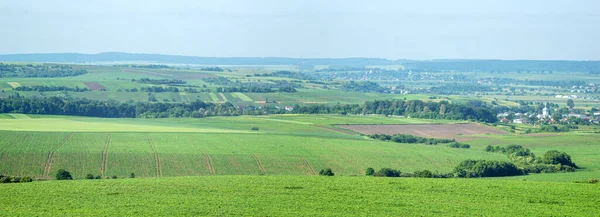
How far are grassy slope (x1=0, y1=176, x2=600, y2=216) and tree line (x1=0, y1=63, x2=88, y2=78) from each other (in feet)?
430

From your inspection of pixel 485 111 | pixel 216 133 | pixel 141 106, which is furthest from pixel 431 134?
pixel 141 106

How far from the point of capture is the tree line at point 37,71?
164000 mm

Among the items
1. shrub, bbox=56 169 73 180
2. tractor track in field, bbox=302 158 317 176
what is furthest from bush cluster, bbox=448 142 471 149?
shrub, bbox=56 169 73 180

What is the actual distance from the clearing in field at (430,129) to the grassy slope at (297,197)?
45.4m

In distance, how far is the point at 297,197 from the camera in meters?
35.7

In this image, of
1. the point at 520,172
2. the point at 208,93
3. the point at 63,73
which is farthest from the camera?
the point at 63,73

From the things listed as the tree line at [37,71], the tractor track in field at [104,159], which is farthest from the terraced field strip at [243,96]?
the tractor track in field at [104,159]

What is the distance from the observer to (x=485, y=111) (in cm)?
12088

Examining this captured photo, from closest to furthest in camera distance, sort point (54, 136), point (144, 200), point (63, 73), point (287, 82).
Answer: point (144, 200) < point (54, 136) < point (63, 73) < point (287, 82)

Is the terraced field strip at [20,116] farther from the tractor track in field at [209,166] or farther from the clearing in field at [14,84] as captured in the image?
the tractor track in field at [209,166]

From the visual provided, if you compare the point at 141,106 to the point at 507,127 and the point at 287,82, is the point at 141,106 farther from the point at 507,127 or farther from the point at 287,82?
the point at 287,82

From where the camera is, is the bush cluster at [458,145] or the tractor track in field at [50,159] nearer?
the tractor track in field at [50,159]

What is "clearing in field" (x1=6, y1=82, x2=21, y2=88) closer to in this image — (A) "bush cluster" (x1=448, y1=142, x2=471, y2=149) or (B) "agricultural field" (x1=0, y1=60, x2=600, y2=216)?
→ (B) "agricultural field" (x1=0, y1=60, x2=600, y2=216)

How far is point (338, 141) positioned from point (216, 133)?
1281 centimetres
